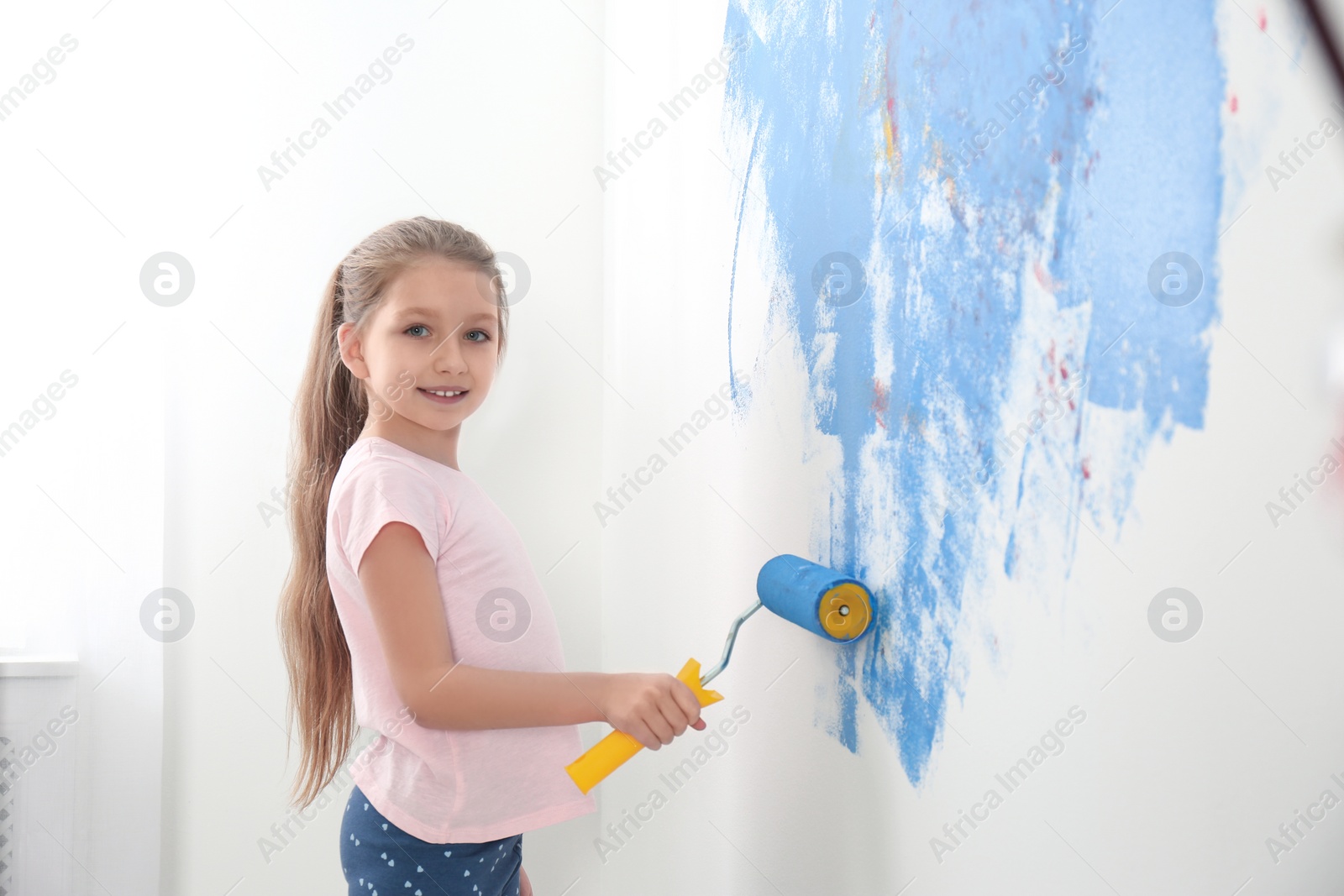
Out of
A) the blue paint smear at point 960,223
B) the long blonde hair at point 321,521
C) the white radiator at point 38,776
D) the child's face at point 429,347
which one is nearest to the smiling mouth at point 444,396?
the child's face at point 429,347

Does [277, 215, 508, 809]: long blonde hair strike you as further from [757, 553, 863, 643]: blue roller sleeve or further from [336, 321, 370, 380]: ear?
[757, 553, 863, 643]: blue roller sleeve

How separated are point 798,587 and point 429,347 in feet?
1.37

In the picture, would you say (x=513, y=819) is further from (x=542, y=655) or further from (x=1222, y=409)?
(x=1222, y=409)

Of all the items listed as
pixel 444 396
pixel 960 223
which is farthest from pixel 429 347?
pixel 960 223

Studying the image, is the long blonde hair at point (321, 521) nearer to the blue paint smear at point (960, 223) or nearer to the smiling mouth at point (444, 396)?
the smiling mouth at point (444, 396)

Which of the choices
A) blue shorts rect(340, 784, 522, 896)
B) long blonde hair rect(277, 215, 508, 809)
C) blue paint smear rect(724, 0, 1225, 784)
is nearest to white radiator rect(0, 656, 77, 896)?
long blonde hair rect(277, 215, 508, 809)

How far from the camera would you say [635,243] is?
1.25m

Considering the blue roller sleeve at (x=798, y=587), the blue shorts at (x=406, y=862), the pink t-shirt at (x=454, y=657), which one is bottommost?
the blue shorts at (x=406, y=862)

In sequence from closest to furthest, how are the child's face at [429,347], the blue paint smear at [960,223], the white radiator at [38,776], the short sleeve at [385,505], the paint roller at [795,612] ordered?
the blue paint smear at [960,223], the paint roller at [795,612], the short sleeve at [385,505], the child's face at [429,347], the white radiator at [38,776]

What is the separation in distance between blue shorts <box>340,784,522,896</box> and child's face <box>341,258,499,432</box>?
1.17 ft

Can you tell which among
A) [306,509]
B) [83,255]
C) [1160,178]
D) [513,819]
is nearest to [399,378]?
[306,509]

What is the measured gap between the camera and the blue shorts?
795 mm

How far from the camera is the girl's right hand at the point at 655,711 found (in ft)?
2.27

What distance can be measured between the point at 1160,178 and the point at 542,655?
634 mm
